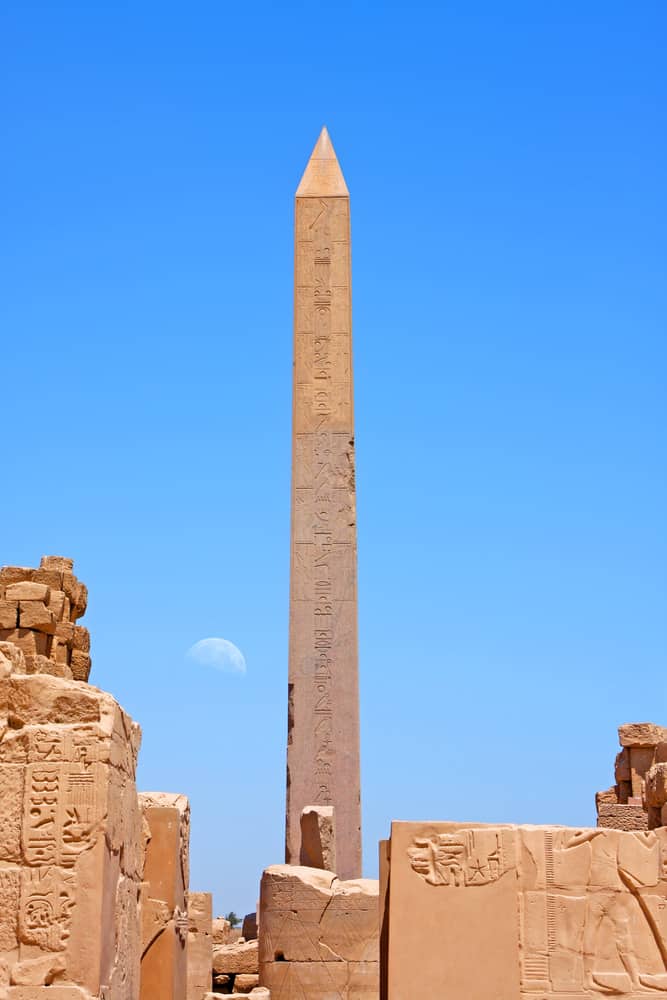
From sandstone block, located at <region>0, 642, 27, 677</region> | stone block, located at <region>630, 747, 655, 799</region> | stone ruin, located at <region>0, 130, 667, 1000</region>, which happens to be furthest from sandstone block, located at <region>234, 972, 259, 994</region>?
sandstone block, located at <region>0, 642, 27, 677</region>

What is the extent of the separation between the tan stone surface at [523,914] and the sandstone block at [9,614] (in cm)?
541

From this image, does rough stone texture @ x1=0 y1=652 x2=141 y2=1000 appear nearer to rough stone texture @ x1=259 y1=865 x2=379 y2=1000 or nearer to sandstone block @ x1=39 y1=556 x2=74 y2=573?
rough stone texture @ x1=259 y1=865 x2=379 y2=1000

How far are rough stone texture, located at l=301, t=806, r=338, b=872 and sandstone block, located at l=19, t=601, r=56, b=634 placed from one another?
225cm

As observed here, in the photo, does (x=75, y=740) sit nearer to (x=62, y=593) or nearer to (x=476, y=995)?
(x=476, y=995)

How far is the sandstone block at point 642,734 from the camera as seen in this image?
13.7 meters

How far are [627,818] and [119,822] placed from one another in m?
8.30

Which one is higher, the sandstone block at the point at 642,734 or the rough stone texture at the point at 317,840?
the sandstone block at the point at 642,734

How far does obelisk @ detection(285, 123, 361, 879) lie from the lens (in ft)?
42.9

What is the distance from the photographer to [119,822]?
18.6 ft

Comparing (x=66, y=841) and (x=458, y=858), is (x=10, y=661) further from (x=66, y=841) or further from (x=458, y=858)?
(x=458, y=858)

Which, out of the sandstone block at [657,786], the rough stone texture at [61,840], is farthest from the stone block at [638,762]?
the rough stone texture at [61,840]

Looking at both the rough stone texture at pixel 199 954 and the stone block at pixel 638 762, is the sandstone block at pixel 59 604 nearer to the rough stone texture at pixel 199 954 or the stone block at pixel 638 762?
the rough stone texture at pixel 199 954

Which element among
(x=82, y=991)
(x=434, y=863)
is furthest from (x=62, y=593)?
(x=82, y=991)

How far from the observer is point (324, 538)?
44.3 ft
